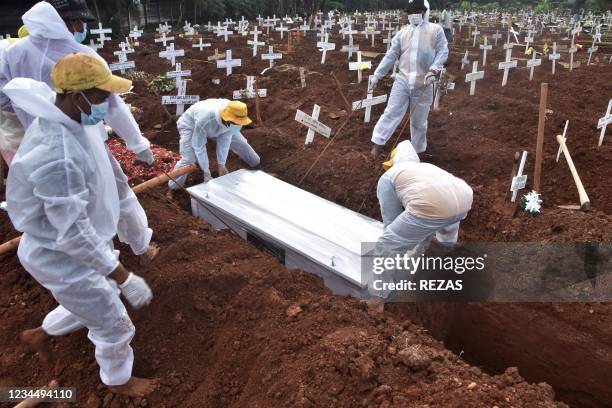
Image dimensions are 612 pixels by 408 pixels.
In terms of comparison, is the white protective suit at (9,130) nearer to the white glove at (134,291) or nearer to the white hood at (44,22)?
the white hood at (44,22)

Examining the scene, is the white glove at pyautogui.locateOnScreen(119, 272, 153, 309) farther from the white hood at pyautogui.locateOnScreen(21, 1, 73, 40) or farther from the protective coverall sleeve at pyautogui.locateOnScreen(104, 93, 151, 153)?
the white hood at pyautogui.locateOnScreen(21, 1, 73, 40)

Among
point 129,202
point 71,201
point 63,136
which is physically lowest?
point 129,202

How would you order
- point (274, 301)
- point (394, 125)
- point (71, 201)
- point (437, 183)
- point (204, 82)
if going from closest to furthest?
point (71, 201) < point (274, 301) < point (437, 183) < point (394, 125) < point (204, 82)

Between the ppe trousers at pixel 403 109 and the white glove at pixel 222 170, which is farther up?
the ppe trousers at pixel 403 109

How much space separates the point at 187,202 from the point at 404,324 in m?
3.20

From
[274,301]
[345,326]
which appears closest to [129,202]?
[274,301]

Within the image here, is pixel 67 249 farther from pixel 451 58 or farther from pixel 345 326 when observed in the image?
pixel 451 58

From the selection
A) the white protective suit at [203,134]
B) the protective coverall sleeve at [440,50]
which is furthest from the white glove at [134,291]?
the protective coverall sleeve at [440,50]

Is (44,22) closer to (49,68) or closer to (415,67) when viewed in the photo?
(49,68)

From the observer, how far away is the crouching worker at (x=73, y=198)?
202 centimetres

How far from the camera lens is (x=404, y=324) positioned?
3.08 meters

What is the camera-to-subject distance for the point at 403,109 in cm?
602

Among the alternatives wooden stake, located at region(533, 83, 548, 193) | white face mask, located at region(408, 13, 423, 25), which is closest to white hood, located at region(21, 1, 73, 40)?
white face mask, located at region(408, 13, 423, 25)

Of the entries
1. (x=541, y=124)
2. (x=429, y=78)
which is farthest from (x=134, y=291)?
(x=429, y=78)
